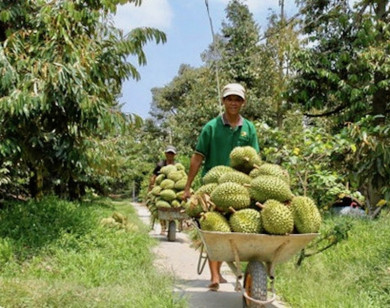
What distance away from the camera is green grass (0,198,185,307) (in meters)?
4.07

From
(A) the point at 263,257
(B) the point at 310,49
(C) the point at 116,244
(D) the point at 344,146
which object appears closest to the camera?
(A) the point at 263,257

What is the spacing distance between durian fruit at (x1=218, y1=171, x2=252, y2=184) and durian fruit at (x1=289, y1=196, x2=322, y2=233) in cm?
50

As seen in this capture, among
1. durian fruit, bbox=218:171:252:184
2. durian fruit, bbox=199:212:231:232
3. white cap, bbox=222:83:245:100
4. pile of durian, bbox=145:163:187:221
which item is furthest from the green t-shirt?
pile of durian, bbox=145:163:187:221

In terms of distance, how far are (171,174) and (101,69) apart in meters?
3.51

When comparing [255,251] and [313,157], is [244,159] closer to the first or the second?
[255,251]

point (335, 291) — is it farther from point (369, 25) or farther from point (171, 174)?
point (369, 25)

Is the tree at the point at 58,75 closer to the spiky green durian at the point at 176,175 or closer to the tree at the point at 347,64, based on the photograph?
the spiky green durian at the point at 176,175

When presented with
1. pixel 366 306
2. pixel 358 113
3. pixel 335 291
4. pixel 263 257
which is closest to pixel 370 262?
pixel 335 291

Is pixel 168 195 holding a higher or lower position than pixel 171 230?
higher

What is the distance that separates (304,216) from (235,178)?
2.31ft

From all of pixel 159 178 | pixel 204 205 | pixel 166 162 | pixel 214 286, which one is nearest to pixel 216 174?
pixel 204 205

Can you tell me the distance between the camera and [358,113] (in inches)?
428

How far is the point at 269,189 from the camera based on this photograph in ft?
13.0

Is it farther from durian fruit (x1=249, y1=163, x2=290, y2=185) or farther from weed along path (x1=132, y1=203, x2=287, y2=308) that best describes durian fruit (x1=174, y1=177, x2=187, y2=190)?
durian fruit (x1=249, y1=163, x2=290, y2=185)
